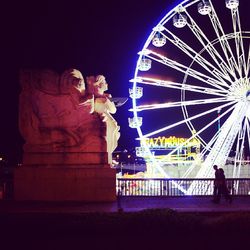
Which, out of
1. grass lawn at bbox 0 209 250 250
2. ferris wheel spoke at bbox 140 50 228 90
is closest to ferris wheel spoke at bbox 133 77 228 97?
ferris wheel spoke at bbox 140 50 228 90

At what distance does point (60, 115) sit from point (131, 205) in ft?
12.4

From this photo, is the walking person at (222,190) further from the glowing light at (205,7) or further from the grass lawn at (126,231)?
the glowing light at (205,7)

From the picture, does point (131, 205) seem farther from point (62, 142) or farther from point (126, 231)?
point (126, 231)

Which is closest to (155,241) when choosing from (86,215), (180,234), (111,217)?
(180,234)

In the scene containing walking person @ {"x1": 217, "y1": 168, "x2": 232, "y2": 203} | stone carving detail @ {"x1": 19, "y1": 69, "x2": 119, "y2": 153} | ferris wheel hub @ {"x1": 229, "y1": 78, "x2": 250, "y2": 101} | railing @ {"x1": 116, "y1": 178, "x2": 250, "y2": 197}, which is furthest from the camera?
ferris wheel hub @ {"x1": 229, "y1": 78, "x2": 250, "y2": 101}

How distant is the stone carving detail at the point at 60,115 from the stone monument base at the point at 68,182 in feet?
2.14

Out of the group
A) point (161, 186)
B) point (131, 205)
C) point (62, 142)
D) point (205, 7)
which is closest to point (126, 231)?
point (131, 205)

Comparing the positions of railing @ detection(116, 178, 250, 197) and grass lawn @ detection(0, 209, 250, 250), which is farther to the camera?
railing @ detection(116, 178, 250, 197)

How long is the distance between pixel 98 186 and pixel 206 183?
5842 mm

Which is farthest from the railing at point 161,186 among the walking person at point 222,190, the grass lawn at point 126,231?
the grass lawn at point 126,231

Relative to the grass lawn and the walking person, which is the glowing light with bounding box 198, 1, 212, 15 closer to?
the walking person

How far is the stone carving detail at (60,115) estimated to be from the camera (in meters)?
15.4

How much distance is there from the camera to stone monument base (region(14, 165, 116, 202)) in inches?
603

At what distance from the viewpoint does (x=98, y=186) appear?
15352mm
